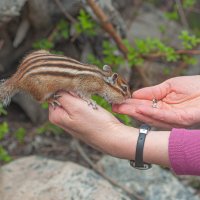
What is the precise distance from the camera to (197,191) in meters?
4.74

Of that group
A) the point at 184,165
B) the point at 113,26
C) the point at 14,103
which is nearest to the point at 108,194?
the point at 184,165

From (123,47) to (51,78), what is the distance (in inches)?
64.0

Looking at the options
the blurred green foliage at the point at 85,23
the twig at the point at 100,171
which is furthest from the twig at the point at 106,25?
the twig at the point at 100,171

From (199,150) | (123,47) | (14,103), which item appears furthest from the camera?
(14,103)

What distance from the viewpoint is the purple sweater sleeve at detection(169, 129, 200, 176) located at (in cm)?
264

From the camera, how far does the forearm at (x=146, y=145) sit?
272 cm

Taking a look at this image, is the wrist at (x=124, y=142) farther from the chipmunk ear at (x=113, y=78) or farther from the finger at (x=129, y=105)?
the chipmunk ear at (x=113, y=78)

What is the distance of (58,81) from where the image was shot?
126 inches

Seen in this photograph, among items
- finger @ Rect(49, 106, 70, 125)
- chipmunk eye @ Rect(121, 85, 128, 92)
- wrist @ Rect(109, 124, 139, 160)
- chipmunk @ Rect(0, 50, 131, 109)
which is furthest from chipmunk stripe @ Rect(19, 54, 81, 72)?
wrist @ Rect(109, 124, 139, 160)

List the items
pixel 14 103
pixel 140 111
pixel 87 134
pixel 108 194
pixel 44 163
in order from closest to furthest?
pixel 87 134 → pixel 140 111 → pixel 108 194 → pixel 44 163 → pixel 14 103

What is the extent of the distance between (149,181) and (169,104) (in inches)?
44.5

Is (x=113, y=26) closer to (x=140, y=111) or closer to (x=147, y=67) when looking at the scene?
(x=147, y=67)

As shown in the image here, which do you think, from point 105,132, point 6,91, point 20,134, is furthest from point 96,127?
point 20,134

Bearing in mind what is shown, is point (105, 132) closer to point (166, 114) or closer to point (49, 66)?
point (166, 114)
